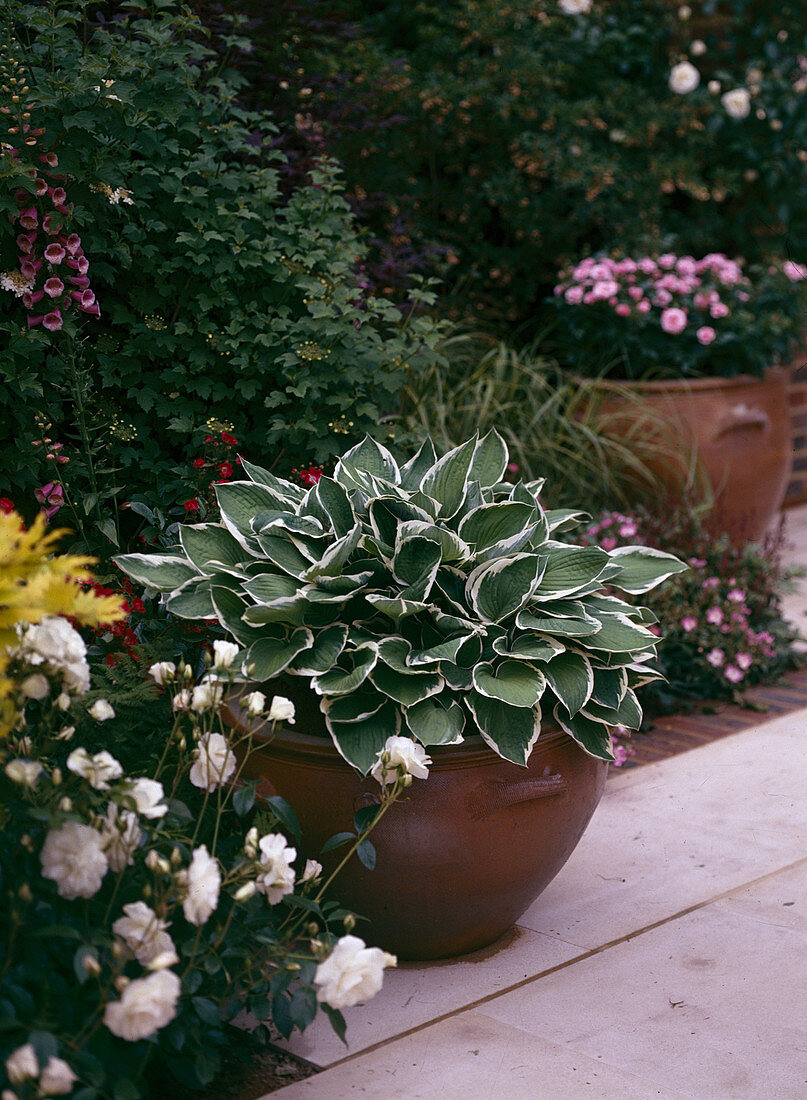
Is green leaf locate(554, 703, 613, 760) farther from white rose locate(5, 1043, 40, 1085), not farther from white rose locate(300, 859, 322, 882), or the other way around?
white rose locate(5, 1043, 40, 1085)

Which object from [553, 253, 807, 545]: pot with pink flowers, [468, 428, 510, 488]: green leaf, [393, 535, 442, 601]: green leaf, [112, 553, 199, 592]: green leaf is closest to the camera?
[393, 535, 442, 601]: green leaf

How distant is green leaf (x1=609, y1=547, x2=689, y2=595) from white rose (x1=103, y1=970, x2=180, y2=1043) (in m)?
1.39

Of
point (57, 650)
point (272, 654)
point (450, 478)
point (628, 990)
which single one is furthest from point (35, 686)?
point (628, 990)

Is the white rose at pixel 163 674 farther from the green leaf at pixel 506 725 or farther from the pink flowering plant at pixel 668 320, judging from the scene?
the pink flowering plant at pixel 668 320

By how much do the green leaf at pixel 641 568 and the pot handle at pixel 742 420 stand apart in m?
2.69

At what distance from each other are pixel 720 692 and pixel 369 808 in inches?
87.1

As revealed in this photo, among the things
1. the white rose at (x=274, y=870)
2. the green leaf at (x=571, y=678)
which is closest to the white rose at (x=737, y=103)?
the green leaf at (x=571, y=678)

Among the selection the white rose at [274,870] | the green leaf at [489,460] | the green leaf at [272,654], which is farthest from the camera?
the green leaf at [489,460]

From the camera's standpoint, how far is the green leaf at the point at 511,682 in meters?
2.28

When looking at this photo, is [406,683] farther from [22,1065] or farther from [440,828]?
[22,1065]

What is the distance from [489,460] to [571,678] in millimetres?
633

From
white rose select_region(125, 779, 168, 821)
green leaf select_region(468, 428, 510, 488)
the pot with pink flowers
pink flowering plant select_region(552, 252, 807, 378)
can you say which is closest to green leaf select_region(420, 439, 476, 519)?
green leaf select_region(468, 428, 510, 488)

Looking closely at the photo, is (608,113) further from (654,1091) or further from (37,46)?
(654,1091)

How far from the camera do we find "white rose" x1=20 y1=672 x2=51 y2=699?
181 cm
